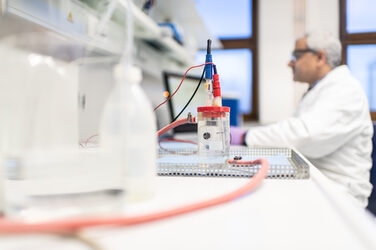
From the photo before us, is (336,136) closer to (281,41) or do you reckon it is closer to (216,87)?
(216,87)

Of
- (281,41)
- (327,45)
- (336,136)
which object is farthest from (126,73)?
(281,41)

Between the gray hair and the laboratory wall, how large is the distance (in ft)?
3.83

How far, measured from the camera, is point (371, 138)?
1200mm

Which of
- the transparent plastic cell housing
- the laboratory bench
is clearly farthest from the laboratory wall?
the laboratory bench

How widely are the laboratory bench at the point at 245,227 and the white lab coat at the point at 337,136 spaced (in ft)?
2.71

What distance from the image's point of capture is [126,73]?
33 centimetres

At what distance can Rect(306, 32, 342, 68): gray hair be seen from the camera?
1560 millimetres

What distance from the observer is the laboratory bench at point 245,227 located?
249 millimetres

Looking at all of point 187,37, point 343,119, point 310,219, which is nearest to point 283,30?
point 187,37

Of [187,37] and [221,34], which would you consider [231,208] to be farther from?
[221,34]

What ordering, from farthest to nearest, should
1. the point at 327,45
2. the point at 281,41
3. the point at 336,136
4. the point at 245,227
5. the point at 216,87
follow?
the point at 281,41
the point at 327,45
the point at 336,136
the point at 216,87
the point at 245,227

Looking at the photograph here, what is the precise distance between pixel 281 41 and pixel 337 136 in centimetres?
191

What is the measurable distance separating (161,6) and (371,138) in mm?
1337

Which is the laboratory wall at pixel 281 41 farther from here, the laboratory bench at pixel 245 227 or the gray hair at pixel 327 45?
the laboratory bench at pixel 245 227
